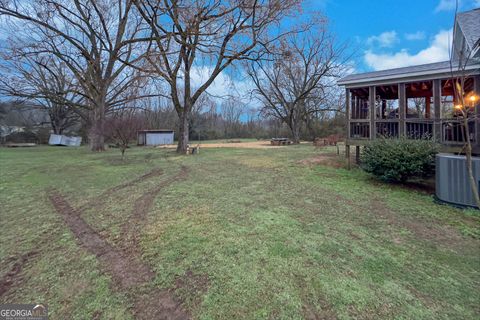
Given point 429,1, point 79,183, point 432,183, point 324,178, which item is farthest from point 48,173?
point 429,1

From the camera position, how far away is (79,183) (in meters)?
6.35

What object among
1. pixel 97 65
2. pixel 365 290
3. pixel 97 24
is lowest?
pixel 365 290

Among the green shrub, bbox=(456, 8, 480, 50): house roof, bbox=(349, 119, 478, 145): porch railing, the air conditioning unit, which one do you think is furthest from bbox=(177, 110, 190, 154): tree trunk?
bbox=(456, 8, 480, 50): house roof

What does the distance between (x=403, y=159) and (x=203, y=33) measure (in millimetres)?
9352

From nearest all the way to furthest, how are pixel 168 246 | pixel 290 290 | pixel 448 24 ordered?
pixel 290 290 → pixel 168 246 → pixel 448 24

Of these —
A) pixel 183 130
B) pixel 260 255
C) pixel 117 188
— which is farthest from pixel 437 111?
pixel 183 130

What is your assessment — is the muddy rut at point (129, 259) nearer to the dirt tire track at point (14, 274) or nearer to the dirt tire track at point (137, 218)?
the dirt tire track at point (137, 218)

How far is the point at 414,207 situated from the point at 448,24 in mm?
3338

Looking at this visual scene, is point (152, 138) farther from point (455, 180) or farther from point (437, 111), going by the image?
point (455, 180)

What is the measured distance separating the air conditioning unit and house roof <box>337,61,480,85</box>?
10.4 feet

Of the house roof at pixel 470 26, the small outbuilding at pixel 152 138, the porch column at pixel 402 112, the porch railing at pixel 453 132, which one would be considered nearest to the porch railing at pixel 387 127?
the porch column at pixel 402 112

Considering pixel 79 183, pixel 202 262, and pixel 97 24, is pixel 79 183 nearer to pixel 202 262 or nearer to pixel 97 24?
pixel 202 262

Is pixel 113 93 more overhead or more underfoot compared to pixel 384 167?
more overhead

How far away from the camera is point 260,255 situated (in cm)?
262
